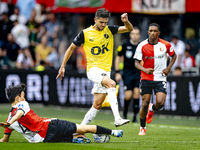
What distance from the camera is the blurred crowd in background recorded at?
55.7 ft

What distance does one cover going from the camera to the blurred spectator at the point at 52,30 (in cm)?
1848

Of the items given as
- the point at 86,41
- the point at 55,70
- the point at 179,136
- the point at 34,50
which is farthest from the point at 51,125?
the point at 34,50

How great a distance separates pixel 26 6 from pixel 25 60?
311 centimetres

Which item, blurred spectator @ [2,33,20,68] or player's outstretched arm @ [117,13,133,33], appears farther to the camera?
blurred spectator @ [2,33,20,68]

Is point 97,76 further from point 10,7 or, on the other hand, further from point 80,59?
point 10,7

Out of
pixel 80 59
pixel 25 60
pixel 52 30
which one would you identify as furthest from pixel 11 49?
pixel 80 59

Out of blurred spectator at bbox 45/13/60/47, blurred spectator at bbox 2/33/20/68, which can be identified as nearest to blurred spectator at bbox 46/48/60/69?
blurred spectator at bbox 45/13/60/47

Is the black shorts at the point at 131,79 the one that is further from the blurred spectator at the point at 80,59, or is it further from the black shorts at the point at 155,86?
the blurred spectator at the point at 80,59

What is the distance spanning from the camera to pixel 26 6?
63.4 ft

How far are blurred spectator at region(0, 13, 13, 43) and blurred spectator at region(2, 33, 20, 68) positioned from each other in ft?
1.36

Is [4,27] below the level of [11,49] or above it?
above

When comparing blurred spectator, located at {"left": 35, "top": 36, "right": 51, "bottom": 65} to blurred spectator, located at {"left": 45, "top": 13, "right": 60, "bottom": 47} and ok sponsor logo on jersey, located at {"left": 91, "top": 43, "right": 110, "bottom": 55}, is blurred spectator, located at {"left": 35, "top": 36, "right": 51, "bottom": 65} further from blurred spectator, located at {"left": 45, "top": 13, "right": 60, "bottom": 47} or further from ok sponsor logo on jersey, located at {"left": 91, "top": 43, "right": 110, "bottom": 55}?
ok sponsor logo on jersey, located at {"left": 91, "top": 43, "right": 110, "bottom": 55}

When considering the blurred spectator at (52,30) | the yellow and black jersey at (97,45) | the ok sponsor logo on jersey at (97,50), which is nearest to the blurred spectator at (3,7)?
the blurred spectator at (52,30)

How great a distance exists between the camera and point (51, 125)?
6.70 meters
